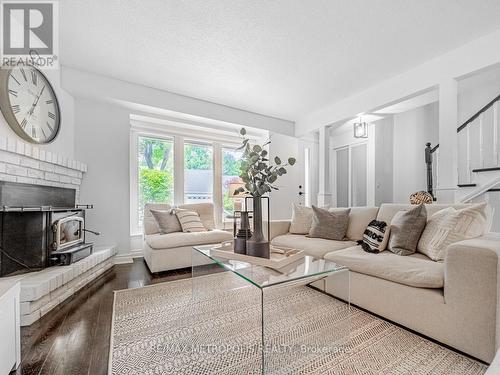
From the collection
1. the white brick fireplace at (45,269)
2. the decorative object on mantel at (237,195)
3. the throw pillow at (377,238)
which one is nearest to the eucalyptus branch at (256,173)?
the throw pillow at (377,238)

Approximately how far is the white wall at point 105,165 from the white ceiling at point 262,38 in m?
0.58

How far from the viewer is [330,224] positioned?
2678 mm

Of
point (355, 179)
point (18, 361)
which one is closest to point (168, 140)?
point (18, 361)

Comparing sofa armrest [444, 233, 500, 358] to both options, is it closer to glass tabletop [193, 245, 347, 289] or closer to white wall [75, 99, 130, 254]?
glass tabletop [193, 245, 347, 289]

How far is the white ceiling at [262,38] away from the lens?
1994 millimetres

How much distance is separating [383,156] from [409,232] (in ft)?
11.7

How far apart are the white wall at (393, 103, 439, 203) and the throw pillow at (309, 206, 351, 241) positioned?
2.69m

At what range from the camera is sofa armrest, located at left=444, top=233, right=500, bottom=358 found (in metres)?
1.19

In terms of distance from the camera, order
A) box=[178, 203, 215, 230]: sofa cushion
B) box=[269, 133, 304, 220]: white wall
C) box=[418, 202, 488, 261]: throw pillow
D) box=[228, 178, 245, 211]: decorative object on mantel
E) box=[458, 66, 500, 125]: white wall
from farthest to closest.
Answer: box=[269, 133, 304, 220]: white wall → box=[228, 178, 245, 211]: decorative object on mantel → box=[178, 203, 215, 230]: sofa cushion → box=[458, 66, 500, 125]: white wall → box=[418, 202, 488, 261]: throw pillow

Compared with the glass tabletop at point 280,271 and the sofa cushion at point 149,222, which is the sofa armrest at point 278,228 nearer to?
the glass tabletop at point 280,271

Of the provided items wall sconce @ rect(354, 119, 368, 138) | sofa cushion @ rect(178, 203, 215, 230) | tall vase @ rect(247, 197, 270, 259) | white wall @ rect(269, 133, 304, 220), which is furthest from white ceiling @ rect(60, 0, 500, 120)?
sofa cushion @ rect(178, 203, 215, 230)

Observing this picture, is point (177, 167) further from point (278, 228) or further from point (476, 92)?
→ point (476, 92)

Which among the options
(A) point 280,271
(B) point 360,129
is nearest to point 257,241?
(A) point 280,271

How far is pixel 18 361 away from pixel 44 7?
265 cm
